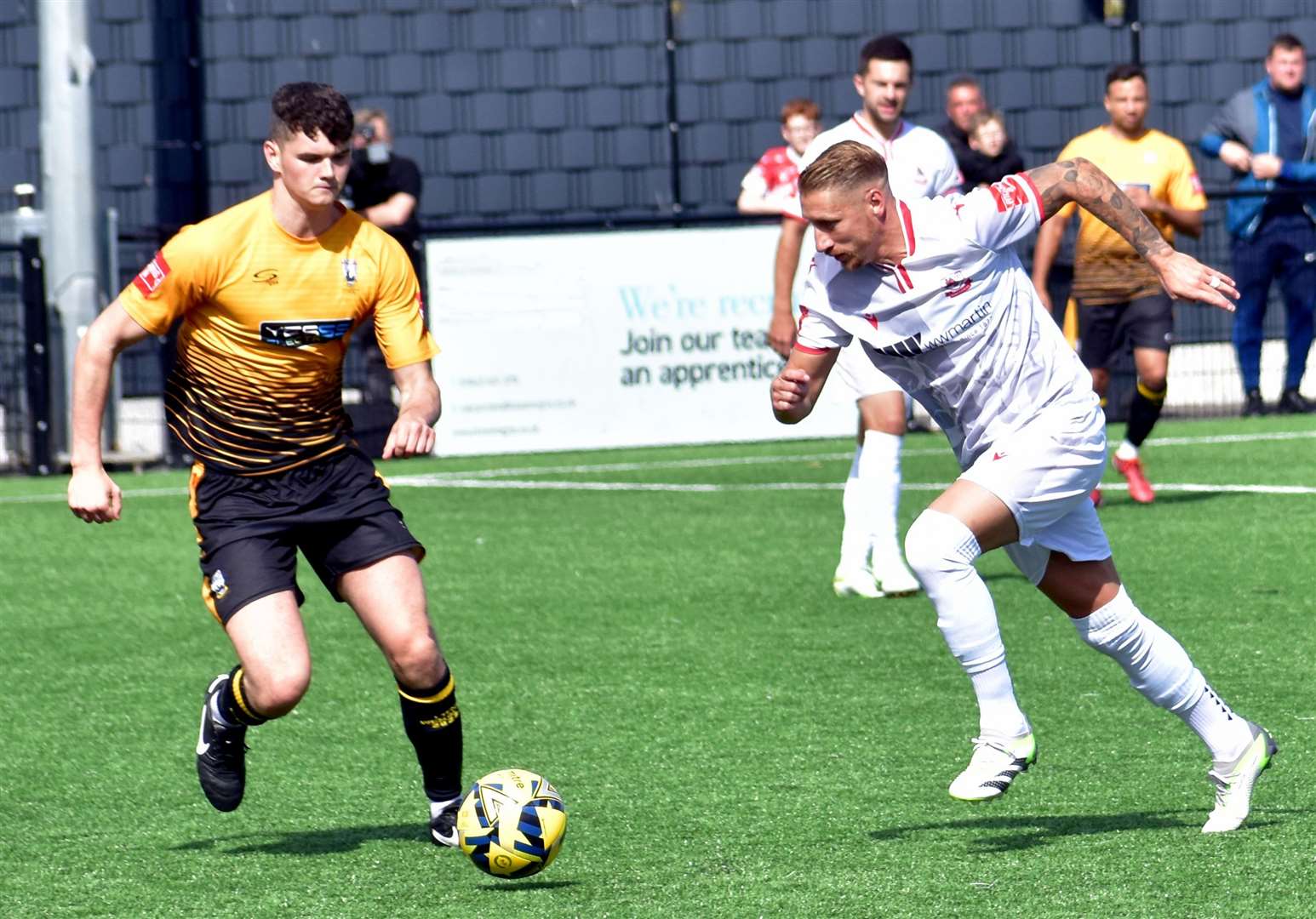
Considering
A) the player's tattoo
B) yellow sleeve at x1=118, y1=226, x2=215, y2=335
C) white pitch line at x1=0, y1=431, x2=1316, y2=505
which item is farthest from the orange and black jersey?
white pitch line at x1=0, y1=431, x2=1316, y2=505

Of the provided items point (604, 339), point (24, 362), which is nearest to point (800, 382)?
point (604, 339)

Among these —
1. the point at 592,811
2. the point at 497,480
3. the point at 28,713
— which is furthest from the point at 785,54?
the point at 592,811

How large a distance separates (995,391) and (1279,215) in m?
11.2

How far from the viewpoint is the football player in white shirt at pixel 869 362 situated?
8.95 meters

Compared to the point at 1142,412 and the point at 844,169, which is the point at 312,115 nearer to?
the point at 844,169

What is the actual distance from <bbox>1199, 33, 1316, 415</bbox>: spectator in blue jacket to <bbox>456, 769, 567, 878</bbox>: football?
11566 mm

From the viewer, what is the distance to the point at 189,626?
30.8 ft

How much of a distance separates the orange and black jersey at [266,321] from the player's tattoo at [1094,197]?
1.61 meters

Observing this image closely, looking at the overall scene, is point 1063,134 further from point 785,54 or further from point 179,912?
point 179,912

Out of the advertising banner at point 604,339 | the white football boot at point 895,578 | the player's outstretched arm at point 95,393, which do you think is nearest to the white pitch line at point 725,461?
the advertising banner at point 604,339

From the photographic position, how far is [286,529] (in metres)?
5.84

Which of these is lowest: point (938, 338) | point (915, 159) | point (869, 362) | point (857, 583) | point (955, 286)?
point (857, 583)

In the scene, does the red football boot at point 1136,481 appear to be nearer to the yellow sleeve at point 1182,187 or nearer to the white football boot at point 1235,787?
the yellow sleeve at point 1182,187

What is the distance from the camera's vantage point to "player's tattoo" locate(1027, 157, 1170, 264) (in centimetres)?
580
